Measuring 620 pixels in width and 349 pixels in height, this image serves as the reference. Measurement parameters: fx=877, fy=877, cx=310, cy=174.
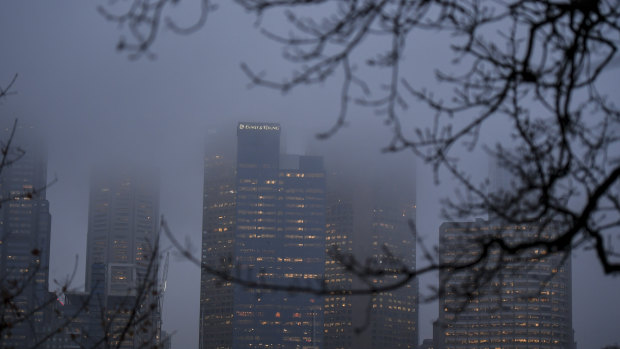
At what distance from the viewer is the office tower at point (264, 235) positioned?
13662 cm

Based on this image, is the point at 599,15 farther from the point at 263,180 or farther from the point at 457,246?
the point at 263,180

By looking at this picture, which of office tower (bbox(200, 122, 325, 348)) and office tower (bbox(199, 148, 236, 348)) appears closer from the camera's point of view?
office tower (bbox(200, 122, 325, 348))

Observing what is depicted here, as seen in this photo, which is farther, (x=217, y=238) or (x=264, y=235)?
(x=217, y=238)

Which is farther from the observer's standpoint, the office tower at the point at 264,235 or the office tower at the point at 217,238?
Answer: the office tower at the point at 217,238

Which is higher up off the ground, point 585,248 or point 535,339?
point 585,248

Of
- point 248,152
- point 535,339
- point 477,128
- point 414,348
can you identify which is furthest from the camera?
point 248,152

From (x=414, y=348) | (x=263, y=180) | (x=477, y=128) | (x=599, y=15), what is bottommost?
(x=414, y=348)

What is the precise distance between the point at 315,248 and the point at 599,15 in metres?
148

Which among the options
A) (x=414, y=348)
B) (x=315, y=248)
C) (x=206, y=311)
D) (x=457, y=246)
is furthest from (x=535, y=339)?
(x=457, y=246)

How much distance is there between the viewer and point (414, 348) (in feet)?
437

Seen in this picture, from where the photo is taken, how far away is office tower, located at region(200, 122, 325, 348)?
13662 cm

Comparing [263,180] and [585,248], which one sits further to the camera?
[263,180]

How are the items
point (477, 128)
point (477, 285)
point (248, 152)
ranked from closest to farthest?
point (477, 285), point (477, 128), point (248, 152)

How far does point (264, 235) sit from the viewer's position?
503 ft
